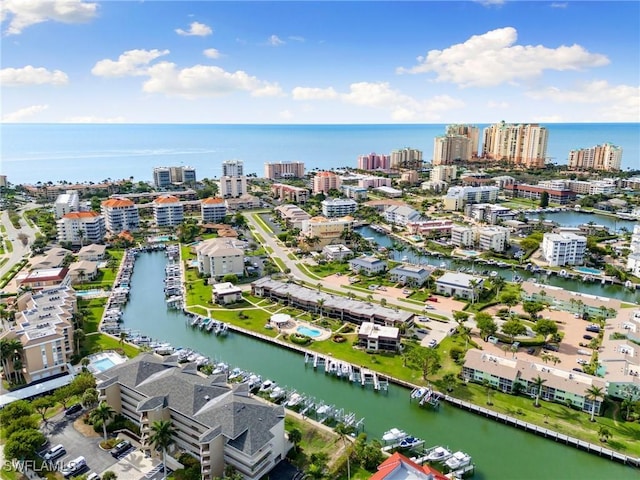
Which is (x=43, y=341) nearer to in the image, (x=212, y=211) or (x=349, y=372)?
(x=349, y=372)

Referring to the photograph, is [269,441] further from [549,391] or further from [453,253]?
[453,253]

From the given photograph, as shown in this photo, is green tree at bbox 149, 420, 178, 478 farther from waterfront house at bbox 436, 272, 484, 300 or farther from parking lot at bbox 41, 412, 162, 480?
waterfront house at bbox 436, 272, 484, 300

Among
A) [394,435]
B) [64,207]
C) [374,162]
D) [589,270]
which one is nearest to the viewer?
[394,435]

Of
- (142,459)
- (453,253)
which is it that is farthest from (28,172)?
(142,459)

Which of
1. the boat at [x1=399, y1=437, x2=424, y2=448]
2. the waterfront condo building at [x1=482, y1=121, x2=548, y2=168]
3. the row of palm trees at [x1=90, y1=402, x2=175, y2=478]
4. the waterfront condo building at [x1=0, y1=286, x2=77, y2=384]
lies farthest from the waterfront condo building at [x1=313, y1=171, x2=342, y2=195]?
the row of palm trees at [x1=90, y1=402, x2=175, y2=478]

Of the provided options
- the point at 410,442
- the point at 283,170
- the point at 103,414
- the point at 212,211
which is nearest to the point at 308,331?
the point at 410,442

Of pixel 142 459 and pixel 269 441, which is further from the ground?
pixel 269 441
